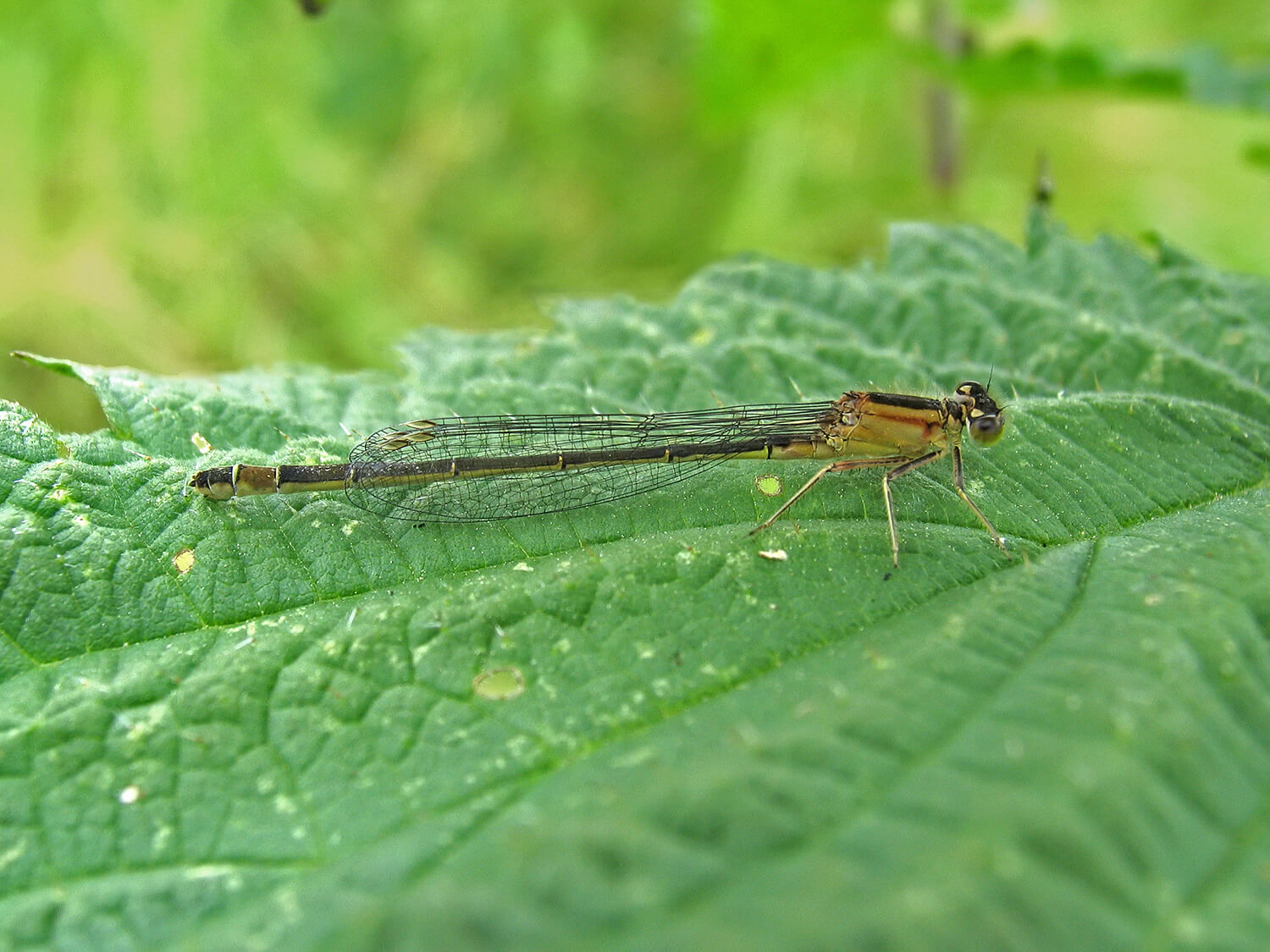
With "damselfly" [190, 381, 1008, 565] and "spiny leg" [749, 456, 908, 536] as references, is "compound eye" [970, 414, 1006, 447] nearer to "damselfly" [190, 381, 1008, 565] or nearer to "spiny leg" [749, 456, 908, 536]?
"damselfly" [190, 381, 1008, 565]

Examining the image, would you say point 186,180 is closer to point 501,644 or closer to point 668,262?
point 668,262

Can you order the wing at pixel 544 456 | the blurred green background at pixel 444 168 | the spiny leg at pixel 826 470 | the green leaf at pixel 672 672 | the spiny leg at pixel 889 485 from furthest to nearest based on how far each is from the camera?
the blurred green background at pixel 444 168, the wing at pixel 544 456, the spiny leg at pixel 826 470, the spiny leg at pixel 889 485, the green leaf at pixel 672 672

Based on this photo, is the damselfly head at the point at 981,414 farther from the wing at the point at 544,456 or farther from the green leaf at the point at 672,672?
the wing at the point at 544,456

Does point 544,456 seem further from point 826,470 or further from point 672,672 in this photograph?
point 672,672

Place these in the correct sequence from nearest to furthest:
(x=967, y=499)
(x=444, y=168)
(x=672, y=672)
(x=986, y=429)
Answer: (x=672, y=672), (x=967, y=499), (x=986, y=429), (x=444, y=168)

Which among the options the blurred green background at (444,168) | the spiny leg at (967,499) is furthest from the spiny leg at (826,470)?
the blurred green background at (444,168)

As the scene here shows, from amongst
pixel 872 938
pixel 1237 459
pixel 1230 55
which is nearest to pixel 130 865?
pixel 872 938

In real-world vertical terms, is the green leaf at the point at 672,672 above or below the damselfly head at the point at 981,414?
below

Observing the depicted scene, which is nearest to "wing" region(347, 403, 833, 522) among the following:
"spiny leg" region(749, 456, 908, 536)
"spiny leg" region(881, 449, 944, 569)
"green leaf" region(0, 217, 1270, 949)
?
"green leaf" region(0, 217, 1270, 949)

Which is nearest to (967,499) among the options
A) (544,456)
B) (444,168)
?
(544,456)
